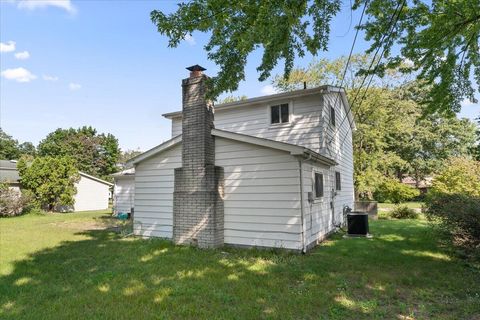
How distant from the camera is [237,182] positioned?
850 cm

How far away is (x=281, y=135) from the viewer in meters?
11.4

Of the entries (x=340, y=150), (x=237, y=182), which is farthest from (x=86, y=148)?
(x=237, y=182)

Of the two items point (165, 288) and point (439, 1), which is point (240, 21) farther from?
point (439, 1)

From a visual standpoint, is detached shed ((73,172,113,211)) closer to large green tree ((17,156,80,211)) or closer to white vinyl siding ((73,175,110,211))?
white vinyl siding ((73,175,110,211))

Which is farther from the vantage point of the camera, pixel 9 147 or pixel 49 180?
pixel 9 147

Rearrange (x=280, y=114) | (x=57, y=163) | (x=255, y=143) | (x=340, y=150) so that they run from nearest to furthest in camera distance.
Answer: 1. (x=255, y=143)
2. (x=280, y=114)
3. (x=340, y=150)
4. (x=57, y=163)

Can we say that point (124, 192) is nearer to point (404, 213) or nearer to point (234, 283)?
point (234, 283)

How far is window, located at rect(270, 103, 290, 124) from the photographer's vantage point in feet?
37.5

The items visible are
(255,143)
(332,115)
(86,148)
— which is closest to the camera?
(255,143)

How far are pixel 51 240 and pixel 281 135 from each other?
28.7ft

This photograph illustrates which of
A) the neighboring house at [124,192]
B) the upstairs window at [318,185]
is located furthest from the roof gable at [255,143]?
the neighboring house at [124,192]

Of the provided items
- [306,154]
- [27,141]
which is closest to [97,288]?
[306,154]

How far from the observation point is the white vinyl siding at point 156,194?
9.55m

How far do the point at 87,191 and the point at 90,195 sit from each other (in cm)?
45
